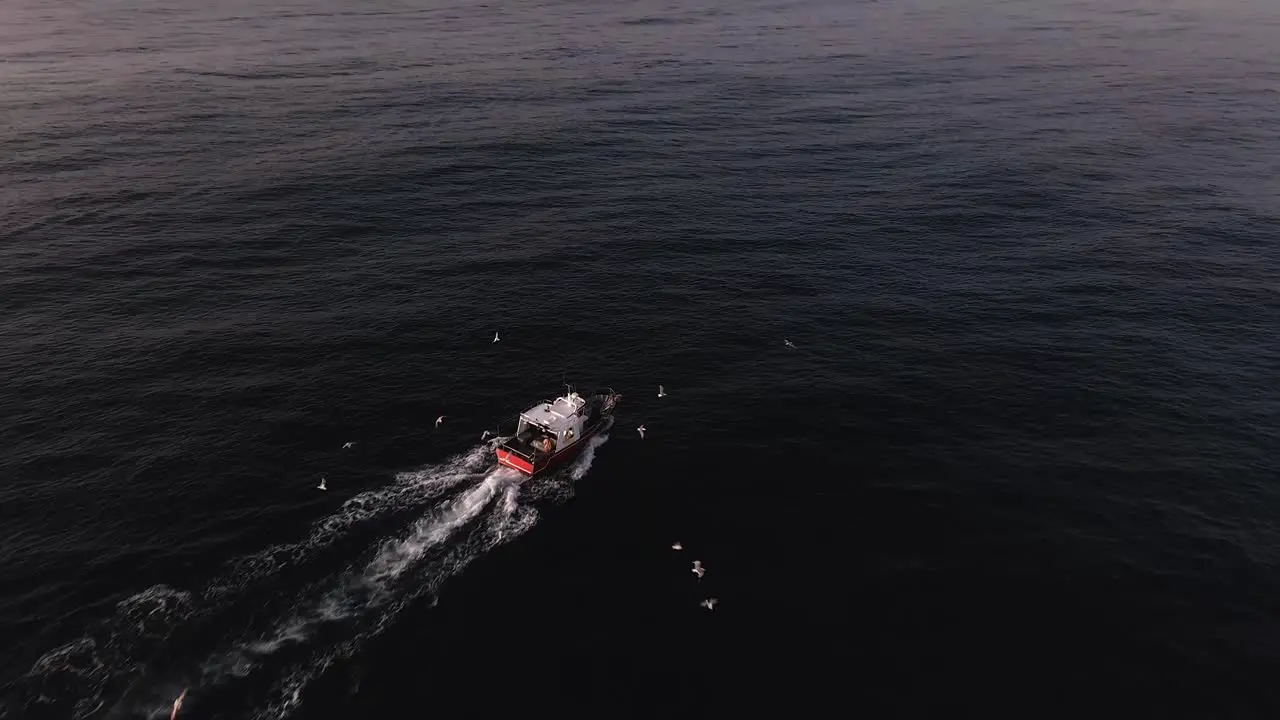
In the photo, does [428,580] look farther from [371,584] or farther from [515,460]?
[515,460]

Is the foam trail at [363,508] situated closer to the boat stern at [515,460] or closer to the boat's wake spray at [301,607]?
the boat's wake spray at [301,607]

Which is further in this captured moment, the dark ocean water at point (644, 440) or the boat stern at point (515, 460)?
the boat stern at point (515, 460)

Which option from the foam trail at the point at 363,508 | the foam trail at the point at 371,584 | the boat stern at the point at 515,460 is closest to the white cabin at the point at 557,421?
the boat stern at the point at 515,460

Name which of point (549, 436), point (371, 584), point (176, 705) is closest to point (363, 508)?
point (371, 584)

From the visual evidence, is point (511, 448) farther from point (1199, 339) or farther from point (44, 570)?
point (1199, 339)

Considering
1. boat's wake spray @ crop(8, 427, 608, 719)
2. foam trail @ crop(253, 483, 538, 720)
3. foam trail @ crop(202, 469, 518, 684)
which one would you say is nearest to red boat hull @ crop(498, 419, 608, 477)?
boat's wake spray @ crop(8, 427, 608, 719)

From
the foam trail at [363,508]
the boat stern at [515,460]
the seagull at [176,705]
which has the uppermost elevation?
the boat stern at [515,460]

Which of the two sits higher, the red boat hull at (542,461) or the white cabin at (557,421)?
the white cabin at (557,421)

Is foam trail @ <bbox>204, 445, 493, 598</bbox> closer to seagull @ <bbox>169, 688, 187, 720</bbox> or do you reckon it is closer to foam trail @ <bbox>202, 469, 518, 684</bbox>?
foam trail @ <bbox>202, 469, 518, 684</bbox>
